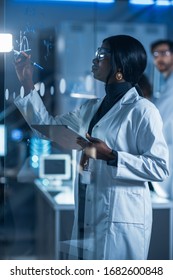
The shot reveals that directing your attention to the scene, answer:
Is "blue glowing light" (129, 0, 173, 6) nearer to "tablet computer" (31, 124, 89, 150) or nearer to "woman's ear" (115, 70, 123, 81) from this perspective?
"woman's ear" (115, 70, 123, 81)

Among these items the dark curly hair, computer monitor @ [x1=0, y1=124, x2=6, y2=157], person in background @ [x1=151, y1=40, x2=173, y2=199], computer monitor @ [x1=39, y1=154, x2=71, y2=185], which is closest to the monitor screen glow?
computer monitor @ [x1=39, y1=154, x2=71, y2=185]

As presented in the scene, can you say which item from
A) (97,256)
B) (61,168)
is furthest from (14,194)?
(97,256)

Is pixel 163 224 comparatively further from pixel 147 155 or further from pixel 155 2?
pixel 155 2

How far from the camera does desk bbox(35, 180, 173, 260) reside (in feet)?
9.39

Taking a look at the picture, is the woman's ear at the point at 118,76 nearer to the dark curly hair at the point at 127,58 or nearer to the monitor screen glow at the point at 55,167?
the dark curly hair at the point at 127,58

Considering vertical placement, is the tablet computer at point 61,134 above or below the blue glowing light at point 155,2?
below

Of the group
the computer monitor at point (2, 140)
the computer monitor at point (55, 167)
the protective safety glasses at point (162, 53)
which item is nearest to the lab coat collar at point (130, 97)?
the computer monitor at point (55, 167)

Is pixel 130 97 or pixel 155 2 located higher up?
pixel 155 2

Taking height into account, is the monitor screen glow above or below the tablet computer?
below

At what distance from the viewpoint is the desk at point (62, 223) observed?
2861mm

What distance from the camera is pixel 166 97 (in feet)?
11.2

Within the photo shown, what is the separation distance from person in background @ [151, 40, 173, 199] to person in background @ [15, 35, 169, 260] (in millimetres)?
A: 456

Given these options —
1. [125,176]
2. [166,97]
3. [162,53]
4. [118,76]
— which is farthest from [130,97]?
[162,53]
